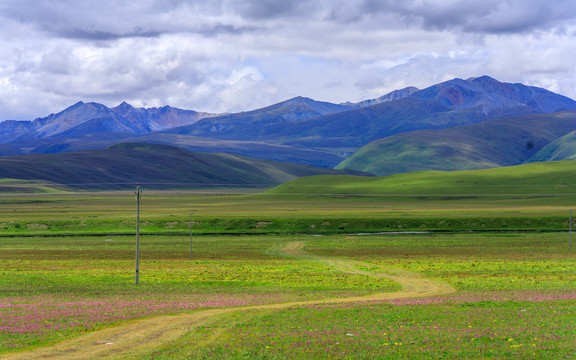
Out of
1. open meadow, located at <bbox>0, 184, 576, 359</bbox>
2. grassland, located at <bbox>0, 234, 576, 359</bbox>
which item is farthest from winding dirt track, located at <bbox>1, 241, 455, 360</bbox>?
grassland, located at <bbox>0, 234, 576, 359</bbox>

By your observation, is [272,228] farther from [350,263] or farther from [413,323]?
[413,323]

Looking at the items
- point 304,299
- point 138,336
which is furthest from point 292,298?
point 138,336

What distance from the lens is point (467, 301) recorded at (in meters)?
40.8

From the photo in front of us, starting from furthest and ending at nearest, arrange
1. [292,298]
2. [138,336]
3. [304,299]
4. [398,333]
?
[292,298], [304,299], [138,336], [398,333]

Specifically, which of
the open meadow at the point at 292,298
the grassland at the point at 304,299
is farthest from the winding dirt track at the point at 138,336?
the grassland at the point at 304,299

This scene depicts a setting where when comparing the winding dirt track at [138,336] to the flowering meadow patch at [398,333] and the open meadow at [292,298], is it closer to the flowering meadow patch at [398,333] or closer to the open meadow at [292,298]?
the open meadow at [292,298]

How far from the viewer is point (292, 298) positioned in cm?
4506

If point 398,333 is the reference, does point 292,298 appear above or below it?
below

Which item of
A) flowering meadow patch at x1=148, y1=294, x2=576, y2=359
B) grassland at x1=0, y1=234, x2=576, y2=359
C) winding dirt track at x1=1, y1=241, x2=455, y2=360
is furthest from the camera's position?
grassland at x1=0, y1=234, x2=576, y2=359

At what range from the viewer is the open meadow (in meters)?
27.6

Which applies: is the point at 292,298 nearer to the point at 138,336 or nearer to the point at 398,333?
the point at 398,333

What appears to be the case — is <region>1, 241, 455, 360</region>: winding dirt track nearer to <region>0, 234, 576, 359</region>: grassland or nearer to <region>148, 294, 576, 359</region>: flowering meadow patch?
<region>0, 234, 576, 359</region>: grassland

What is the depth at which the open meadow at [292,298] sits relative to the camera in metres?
27.6

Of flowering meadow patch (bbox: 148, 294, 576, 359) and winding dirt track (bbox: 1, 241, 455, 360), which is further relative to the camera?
winding dirt track (bbox: 1, 241, 455, 360)
